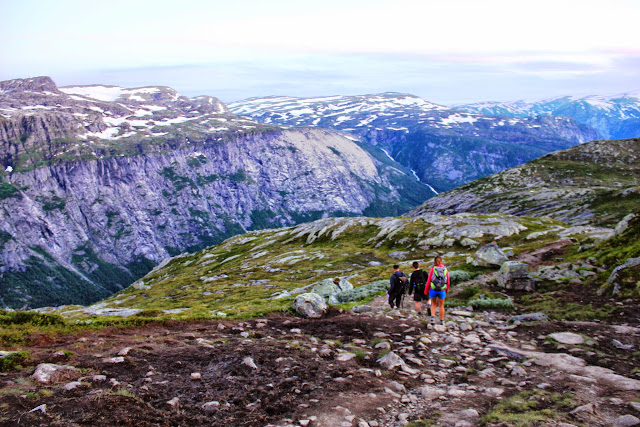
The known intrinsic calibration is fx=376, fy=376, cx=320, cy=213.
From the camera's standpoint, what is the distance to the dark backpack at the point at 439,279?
25.0m

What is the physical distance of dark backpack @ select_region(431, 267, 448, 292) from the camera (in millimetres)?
24984

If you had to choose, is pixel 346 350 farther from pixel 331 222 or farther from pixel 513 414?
pixel 331 222

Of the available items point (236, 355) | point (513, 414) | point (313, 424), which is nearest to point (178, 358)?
point (236, 355)

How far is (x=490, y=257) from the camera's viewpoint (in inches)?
1651

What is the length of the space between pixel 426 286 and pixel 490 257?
64.3ft

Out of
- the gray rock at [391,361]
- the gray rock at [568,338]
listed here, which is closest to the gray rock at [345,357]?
the gray rock at [391,361]

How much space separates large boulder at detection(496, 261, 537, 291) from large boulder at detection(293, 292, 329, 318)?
15741mm

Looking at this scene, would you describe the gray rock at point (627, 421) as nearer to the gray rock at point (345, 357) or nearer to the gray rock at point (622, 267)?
the gray rock at point (345, 357)

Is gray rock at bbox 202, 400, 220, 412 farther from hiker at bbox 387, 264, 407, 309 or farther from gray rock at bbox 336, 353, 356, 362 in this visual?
hiker at bbox 387, 264, 407, 309

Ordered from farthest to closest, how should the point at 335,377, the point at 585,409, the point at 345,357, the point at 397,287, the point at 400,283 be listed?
the point at 397,287
the point at 400,283
the point at 345,357
the point at 335,377
the point at 585,409

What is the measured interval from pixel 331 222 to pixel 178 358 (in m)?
127

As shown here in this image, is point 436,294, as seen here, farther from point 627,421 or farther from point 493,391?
point 627,421

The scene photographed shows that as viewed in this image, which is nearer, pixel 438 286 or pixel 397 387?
pixel 397 387

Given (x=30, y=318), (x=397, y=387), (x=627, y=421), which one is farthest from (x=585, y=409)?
(x=30, y=318)
